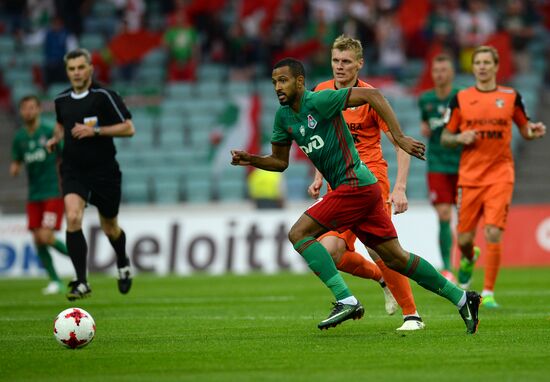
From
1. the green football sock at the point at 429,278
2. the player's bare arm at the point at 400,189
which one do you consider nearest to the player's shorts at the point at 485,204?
the player's bare arm at the point at 400,189

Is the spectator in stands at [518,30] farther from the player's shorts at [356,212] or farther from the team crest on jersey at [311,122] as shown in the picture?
the team crest on jersey at [311,122]

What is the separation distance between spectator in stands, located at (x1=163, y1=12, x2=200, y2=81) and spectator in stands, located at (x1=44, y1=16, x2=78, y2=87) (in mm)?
2141

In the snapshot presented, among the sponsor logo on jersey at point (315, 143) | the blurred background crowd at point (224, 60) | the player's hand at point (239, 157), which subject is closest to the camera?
the player's hand at point (239, 157)

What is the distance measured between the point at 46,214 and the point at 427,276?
28.1ft

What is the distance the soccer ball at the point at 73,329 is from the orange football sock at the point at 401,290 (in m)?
2.67

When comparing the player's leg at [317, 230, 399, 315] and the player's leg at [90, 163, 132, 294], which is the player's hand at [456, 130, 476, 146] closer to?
the player's leg at [317, 230, 399, 315]

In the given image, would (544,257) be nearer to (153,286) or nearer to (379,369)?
(153,286)

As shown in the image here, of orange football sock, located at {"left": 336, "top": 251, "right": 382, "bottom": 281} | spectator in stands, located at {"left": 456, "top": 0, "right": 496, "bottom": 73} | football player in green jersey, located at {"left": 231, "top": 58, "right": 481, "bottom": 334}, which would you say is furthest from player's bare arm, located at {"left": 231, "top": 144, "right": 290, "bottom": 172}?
spectator in stands, located at {"left": 456, "top": 0, "right": 496, "bottom": 73}

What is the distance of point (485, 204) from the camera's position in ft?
42.0

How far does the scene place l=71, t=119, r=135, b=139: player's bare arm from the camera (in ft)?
40.9

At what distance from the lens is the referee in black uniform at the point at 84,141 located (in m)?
12.8

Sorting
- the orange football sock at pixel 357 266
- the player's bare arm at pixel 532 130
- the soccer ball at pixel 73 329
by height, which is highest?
the player's bare arm at pixel 532 130

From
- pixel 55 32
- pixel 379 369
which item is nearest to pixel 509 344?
pixel 379 369

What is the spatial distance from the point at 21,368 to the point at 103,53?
18188 millimetres
